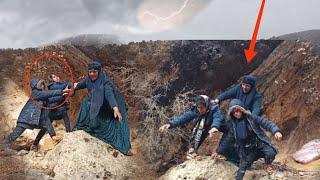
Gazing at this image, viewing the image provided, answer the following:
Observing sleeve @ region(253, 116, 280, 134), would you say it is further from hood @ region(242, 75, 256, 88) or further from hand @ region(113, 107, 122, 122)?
hand @ region(113, 107, 122, 122)

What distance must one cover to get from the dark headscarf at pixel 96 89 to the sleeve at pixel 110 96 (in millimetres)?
68

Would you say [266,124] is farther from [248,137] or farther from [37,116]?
[37,116]

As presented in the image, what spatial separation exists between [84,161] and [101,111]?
1032mm

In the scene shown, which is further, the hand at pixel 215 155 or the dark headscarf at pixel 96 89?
the dark headscarf at pixel 96 89

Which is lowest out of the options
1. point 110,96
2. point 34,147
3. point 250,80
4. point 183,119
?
point 34,147

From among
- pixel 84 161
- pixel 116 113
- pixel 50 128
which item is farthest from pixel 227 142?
pixel 50 128

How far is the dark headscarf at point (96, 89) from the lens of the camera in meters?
13.4

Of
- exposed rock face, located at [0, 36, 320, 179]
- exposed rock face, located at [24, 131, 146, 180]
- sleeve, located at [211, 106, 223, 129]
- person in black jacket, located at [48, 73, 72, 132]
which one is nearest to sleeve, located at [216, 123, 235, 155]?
sleeve, located at [211, 106, 223, 129]

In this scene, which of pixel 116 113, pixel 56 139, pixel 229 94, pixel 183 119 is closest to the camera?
pixel 183 119

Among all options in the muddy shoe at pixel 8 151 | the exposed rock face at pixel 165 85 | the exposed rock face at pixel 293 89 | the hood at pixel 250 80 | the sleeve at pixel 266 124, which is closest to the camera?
the sleeve at pixel 266 124

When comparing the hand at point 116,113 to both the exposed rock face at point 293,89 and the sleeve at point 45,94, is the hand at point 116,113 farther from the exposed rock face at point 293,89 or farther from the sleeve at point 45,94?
the exposed rock face at point 293,89

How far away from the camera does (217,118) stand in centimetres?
1277

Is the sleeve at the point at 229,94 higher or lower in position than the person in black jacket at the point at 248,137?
higher

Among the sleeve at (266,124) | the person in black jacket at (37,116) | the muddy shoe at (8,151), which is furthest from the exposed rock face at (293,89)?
the muddy shoe at (8,151)
